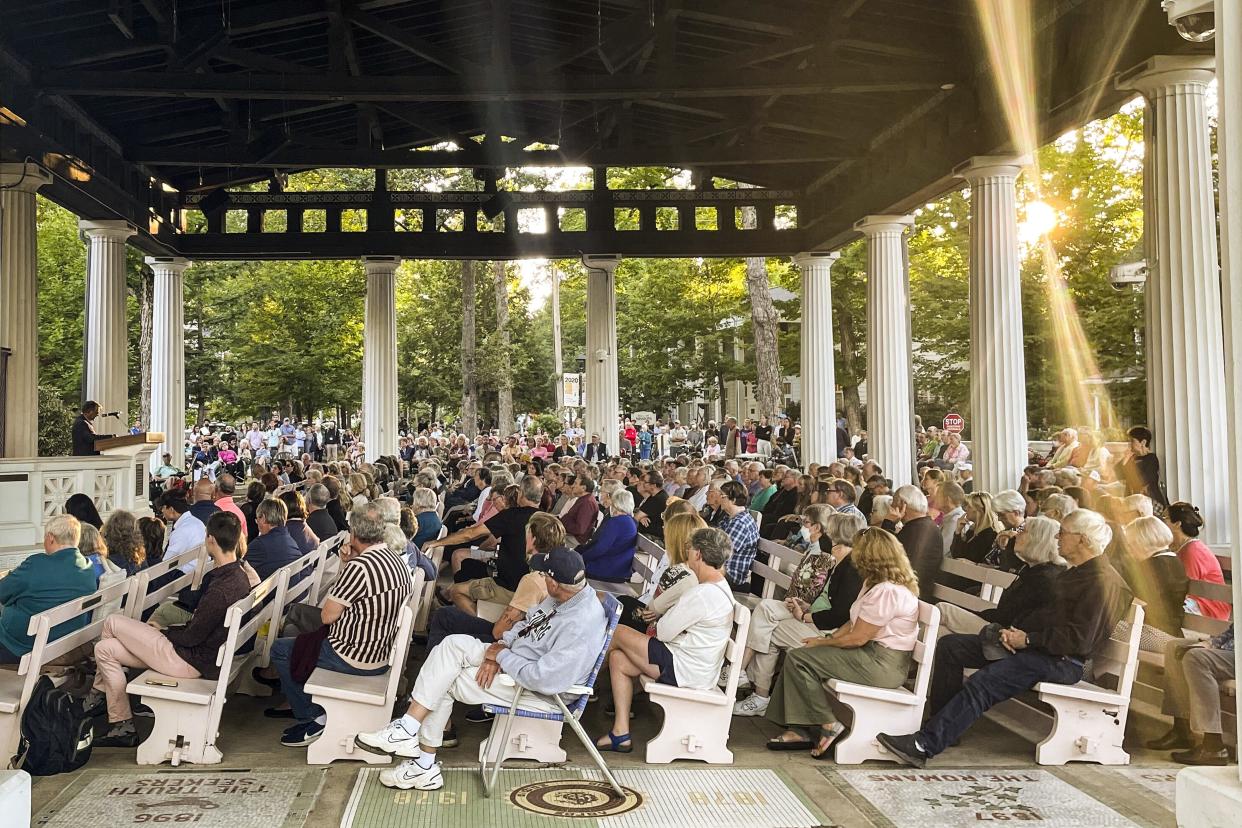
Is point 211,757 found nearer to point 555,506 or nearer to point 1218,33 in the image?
point 1218,33

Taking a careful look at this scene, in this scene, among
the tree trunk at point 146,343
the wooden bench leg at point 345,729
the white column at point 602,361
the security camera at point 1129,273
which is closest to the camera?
the wooden bench leg at point 345,729

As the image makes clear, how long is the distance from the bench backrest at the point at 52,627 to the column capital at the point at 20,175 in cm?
939

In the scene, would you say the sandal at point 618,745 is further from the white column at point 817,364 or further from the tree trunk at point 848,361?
the tree trunk at point 848,361

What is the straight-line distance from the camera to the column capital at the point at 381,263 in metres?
21.2

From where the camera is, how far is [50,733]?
5414 mm

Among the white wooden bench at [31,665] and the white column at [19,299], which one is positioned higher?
the white column at [19,299]

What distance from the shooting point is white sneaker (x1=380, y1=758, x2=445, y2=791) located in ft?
17.5

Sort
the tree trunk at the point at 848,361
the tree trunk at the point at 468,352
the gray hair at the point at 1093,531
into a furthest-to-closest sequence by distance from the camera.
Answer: the tree trunk at the point at 468,352, the tree trunk at the point at 848,361, the gray hair at the point at 1093,531

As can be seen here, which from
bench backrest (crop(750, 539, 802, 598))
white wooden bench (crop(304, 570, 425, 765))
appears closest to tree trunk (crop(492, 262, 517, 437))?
bench backrest (crop(750, 539, 802, 598))

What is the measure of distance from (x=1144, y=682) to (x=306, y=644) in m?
5.07

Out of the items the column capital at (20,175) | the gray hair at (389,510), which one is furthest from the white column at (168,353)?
the gray hair at (389,510)

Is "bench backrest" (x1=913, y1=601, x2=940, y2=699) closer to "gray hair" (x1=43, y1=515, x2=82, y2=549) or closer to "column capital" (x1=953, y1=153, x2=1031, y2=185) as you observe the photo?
"gray hair" (x1=43, y1=515, x2=82, y2=549)

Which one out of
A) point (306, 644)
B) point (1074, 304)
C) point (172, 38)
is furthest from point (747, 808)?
point (1074, 304)

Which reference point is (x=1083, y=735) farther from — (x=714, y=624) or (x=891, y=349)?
(x=891, y=349)
